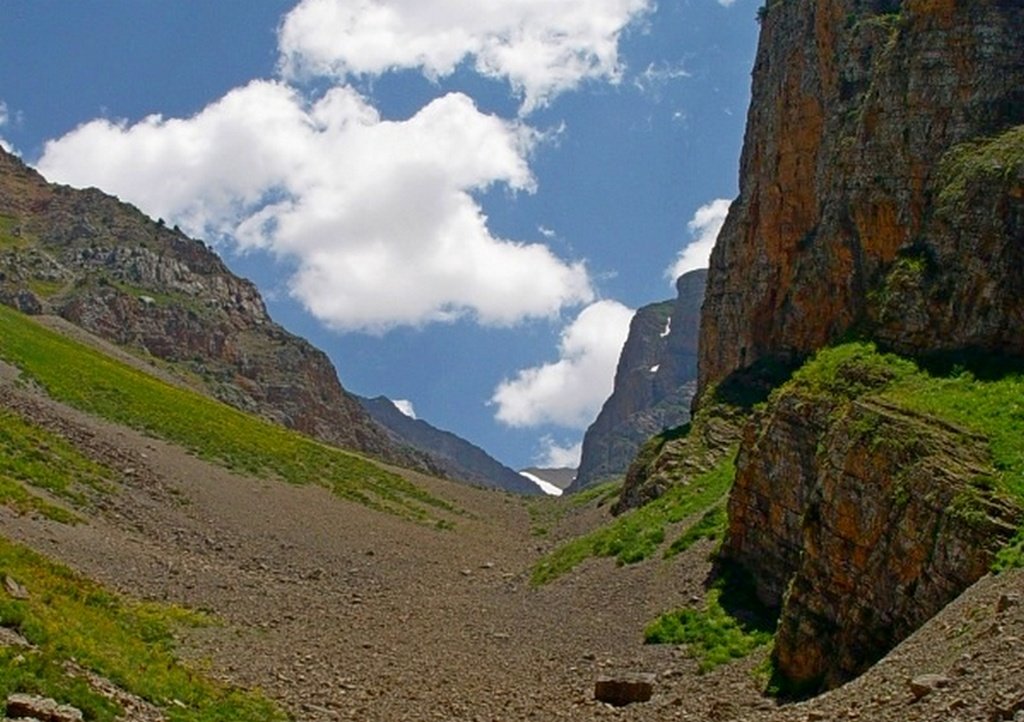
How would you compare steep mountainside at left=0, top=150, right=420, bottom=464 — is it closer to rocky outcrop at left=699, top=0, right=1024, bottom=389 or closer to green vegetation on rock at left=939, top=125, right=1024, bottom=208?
rocky outcrop at left=699, top=0, right=1024, bottom=389

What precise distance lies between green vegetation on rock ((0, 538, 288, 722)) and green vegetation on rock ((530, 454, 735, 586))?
814 inches

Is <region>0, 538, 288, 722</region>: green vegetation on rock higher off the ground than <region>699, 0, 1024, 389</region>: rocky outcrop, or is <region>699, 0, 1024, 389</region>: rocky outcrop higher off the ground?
<region>699, 0, 1024, 389</region>: rocky outcrop

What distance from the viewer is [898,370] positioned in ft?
89.4

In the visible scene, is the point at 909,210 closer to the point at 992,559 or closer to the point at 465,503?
the point at 992,559

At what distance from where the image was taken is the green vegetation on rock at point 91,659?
47.3ft

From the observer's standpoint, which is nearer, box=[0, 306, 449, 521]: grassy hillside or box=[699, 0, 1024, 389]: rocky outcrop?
box=[699, 0, 1024, 389]: rocky outcrop

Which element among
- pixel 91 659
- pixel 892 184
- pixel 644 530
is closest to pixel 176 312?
pixel 644 530

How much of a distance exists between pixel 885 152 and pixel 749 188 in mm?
33984

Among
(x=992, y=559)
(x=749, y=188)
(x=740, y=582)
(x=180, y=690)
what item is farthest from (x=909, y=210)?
(x=749, y=188)

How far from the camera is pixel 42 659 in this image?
15148 mm

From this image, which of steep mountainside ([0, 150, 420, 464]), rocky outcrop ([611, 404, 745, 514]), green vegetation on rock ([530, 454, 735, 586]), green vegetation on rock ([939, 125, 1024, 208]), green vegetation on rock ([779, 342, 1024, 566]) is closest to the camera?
green vegetation on rock ([779, 342, 1024, 566])

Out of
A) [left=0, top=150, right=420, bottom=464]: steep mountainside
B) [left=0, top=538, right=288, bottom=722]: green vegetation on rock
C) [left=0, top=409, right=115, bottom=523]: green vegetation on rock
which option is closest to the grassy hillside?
[left=0, top=409, right=115, bottom=523]: green vegetation on rock

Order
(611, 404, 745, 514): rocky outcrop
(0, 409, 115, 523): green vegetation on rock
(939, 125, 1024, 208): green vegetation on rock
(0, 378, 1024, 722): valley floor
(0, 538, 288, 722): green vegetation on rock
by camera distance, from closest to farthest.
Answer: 1. (0, 538, 288, 722): green vegetation on rock
2. (0, 378, 1024, 722): valley floor
3. (939, 125, 1024, 208): green vegetation on rock
4. (0, 409, 115, 523): green vegetation on rock
5. (611, 404, 745, 514): rocky outcrop

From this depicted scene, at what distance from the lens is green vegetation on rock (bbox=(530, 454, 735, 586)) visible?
39906 millimetres
